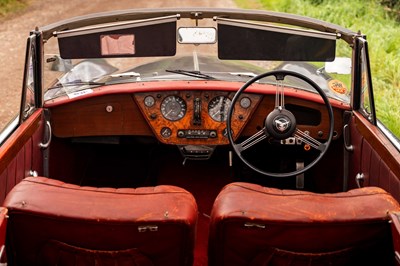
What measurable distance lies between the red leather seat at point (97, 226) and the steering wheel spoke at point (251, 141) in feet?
4.24

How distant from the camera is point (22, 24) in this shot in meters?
15.5

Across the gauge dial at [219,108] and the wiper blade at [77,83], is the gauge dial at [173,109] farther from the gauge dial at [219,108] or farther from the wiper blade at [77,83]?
the wiper blade at [77,83]

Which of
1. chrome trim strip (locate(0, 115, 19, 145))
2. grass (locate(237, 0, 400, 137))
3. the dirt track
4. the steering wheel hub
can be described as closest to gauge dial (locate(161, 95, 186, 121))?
the steering wheel hub

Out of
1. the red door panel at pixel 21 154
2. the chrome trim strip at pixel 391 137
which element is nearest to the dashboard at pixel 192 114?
the red door panel at pixel 21 154

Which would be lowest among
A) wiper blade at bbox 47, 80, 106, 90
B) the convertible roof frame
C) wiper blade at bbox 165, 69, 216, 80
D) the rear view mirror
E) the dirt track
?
the dirt track

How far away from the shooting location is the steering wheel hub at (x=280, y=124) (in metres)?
4.08

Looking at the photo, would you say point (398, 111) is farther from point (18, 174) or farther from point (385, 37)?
point (18, 174)

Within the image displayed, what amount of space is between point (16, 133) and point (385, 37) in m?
9.38

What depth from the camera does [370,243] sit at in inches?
114

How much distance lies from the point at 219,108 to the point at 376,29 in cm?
894

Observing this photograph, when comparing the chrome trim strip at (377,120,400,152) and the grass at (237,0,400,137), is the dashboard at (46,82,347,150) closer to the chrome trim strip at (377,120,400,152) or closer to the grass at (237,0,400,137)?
the chrome trim strip at (377,120,400,152)

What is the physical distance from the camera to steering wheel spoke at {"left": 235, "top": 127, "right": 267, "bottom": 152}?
4176mm

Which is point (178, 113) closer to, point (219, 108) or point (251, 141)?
point (219, 108)

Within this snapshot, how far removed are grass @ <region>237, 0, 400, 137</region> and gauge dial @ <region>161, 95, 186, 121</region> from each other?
3220mm
